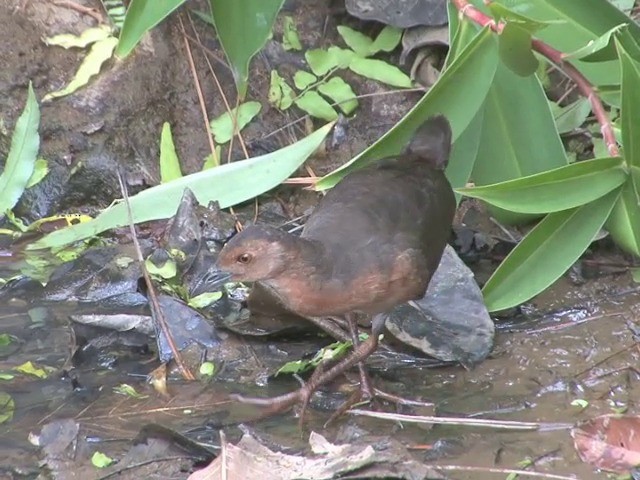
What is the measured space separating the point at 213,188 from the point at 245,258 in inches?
54.1

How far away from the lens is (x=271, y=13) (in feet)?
14.4

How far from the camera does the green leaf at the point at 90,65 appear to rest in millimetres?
5430

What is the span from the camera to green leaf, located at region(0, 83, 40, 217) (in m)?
5.22

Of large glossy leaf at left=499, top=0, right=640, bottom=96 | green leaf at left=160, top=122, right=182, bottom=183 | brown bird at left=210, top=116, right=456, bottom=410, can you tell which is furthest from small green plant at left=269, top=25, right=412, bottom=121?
large glossy leaf at left=499, top=0, right=640, bottom=96

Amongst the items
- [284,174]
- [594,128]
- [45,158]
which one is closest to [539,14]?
[594,128]

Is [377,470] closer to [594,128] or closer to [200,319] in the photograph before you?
[200,319]

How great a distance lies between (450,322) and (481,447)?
2.58ft

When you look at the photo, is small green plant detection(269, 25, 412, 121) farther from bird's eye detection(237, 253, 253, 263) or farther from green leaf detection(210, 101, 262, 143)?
bird's eye detection(237, 253, 253, 263)

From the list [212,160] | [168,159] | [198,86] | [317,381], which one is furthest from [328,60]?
[317,381]

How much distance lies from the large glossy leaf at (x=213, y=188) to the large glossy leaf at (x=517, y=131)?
3.03ft

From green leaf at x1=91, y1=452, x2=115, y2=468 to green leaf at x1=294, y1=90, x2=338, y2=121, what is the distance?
7.83ft

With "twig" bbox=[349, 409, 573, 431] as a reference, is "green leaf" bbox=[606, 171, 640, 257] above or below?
above

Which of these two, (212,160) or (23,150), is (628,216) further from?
(23,150)

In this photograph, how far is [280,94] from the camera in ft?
18.0
